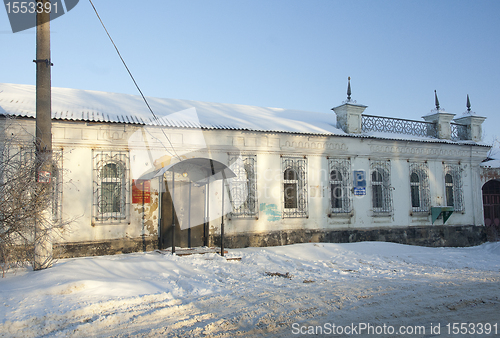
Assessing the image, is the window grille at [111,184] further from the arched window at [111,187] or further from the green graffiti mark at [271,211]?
the green graffiti mark at [271,211]

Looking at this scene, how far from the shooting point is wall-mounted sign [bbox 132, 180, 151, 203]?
32.3ft

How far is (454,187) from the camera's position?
47.6 feet

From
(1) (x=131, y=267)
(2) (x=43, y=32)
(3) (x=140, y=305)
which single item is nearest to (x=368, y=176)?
(1) (x=131, y=267)

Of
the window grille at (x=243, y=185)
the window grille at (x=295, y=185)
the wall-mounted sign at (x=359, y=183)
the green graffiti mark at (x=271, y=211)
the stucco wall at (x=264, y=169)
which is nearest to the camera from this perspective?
the stucco wall at (x=264, y=169)

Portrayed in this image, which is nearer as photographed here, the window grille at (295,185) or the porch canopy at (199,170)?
the porch canopy at (199,170)

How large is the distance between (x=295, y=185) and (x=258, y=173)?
5.13 ft

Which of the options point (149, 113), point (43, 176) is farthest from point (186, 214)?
point (43, 176)

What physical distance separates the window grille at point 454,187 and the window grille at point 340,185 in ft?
16.0

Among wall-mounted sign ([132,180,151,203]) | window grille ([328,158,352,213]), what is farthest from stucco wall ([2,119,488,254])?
window grille ([328,158,352,213])

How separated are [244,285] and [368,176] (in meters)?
8.04

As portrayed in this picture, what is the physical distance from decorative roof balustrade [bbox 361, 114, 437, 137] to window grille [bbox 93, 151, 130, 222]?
920cm

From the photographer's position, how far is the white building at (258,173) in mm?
9430

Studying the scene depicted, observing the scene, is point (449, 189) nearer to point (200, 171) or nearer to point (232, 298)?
point (200, 171)

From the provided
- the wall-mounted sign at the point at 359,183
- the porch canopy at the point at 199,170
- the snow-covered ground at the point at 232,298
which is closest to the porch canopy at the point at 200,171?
the porch canopy at the point at 199,170
